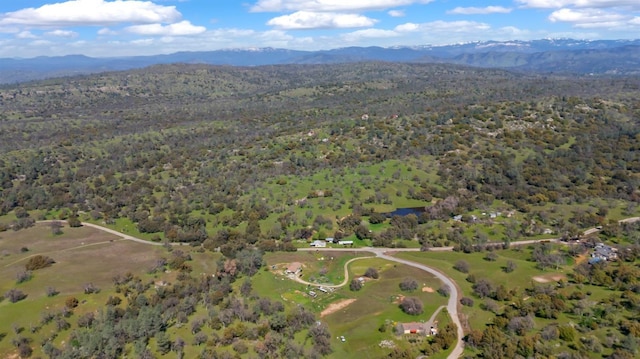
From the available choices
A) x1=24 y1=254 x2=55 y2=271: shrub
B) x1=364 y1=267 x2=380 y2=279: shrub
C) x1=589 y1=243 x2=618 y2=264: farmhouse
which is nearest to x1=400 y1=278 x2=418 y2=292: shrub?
x1=364 y1=267 x2=380 y2=279: shrub

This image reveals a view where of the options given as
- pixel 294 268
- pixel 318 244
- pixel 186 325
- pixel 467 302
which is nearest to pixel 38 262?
pixel 186 325

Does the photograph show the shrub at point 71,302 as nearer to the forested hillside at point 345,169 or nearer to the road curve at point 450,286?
the forested hillside at point 345,169

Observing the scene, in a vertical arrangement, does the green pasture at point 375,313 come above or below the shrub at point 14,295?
below

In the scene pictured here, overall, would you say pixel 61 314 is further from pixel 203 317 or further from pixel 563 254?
pixel 563 254

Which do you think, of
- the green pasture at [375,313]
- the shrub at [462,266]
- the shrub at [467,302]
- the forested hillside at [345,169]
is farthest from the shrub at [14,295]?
the shrub at [462,266]

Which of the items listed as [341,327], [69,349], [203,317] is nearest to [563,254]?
[341,327]

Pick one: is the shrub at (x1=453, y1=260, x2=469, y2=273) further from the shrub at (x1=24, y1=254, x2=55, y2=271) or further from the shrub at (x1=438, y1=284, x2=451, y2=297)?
the shrub at (x1=24, y1=254, x2=55, y2=271)
